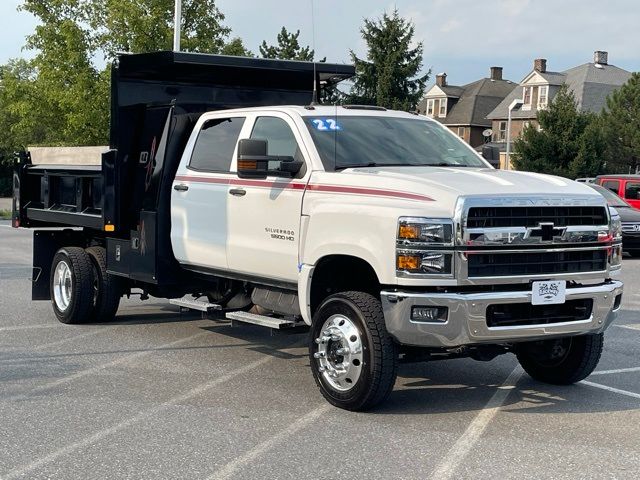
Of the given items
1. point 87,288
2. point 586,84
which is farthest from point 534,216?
point 586,84

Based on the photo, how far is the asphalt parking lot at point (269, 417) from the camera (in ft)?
18.1

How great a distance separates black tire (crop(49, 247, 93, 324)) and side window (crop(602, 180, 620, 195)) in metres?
18.2

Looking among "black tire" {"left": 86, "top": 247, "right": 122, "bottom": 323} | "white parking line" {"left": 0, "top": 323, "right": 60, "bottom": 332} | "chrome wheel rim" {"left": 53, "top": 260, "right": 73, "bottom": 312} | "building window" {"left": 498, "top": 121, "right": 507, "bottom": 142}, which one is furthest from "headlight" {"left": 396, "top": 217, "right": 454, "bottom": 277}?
"building window" {"left": 498, "top": 121, "right": 507, "bottom": 142}

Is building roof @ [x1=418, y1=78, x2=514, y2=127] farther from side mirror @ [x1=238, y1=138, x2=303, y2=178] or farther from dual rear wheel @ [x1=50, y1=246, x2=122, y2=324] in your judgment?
side mirror @ [x1=238, y1=138, x2=303, y2=178]

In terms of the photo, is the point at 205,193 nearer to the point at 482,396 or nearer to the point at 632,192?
the point at 482,396

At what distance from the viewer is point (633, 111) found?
57.8 metres

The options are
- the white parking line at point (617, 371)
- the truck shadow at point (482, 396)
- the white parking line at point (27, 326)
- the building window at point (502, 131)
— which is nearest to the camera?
the truck shadow at point (482, 396)

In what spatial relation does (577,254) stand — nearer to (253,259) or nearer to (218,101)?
(253,259)

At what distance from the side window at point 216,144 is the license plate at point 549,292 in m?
2.96

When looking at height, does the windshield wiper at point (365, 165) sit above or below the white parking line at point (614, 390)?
above

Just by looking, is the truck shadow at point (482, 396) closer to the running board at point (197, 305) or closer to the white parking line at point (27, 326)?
the running board at point (197, 305)

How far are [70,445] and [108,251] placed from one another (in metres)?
4.20

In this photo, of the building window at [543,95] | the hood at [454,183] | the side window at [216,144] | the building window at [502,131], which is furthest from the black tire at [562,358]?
the building window at [502,131]

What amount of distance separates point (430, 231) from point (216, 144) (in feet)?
9.43
